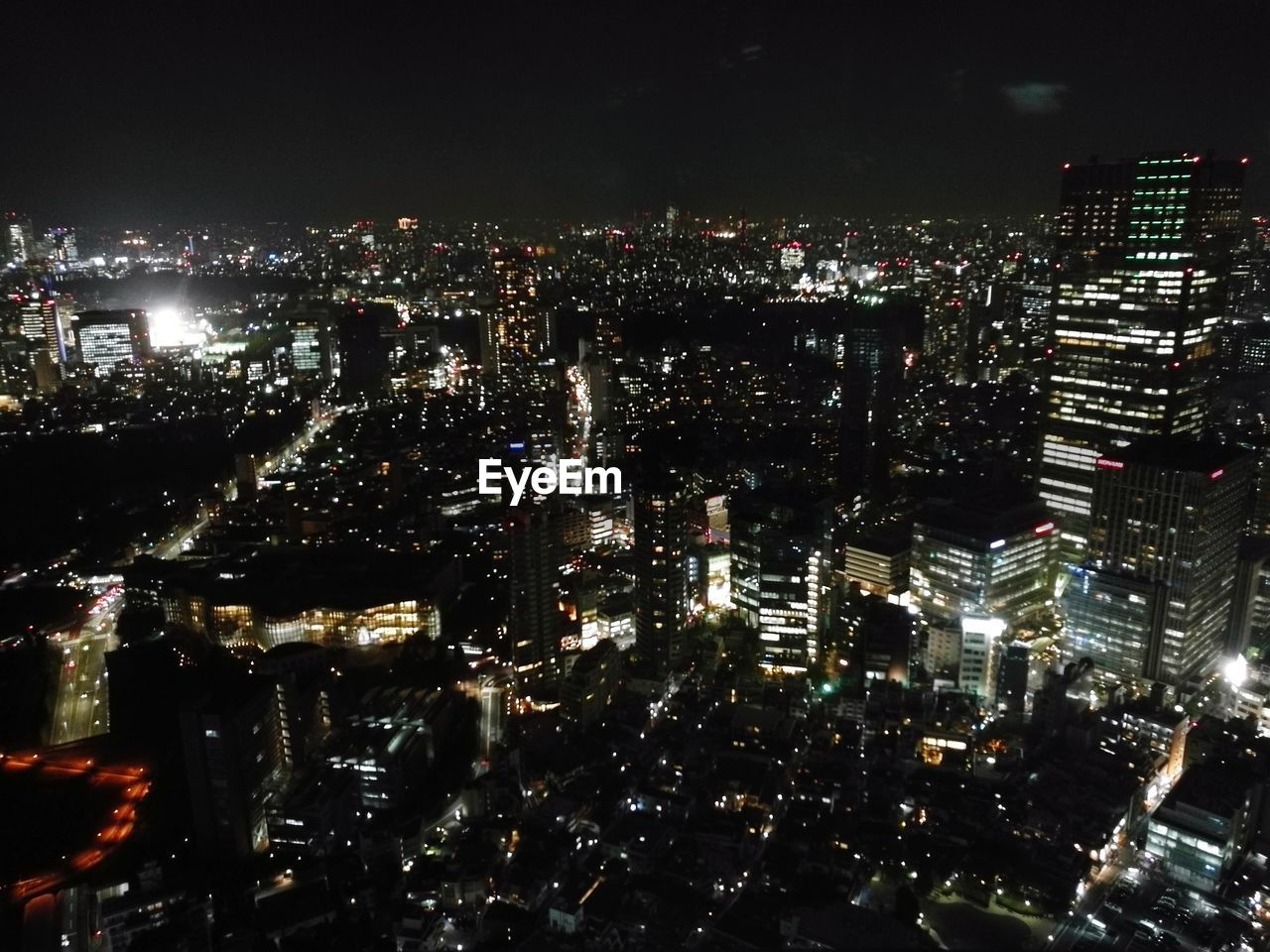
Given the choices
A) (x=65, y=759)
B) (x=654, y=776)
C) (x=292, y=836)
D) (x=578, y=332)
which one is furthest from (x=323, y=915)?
(x=578, y=332)

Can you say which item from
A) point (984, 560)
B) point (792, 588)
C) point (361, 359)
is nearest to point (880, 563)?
point (984, 560)

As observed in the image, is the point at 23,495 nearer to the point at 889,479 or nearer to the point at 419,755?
the point at 419,755

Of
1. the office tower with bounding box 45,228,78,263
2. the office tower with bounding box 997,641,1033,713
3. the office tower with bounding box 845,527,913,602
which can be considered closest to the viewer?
the office tower with bounding box 997,641,1033,713

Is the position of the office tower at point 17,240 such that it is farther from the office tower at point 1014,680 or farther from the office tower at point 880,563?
the office tower at point 1014,680

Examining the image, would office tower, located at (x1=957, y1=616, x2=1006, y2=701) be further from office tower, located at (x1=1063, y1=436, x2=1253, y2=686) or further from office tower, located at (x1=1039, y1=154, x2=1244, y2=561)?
office tower, located at (x1=1039, y1=154, x2=1244, y2=561)

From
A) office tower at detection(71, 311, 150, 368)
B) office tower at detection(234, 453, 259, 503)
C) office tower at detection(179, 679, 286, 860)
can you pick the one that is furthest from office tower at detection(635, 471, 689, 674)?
office tower at detection(71, 311, 150, 368)

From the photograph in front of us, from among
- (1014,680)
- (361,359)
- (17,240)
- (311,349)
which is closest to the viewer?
(1014,680)

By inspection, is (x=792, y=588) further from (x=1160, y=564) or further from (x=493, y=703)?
(x=1160, y=564)
